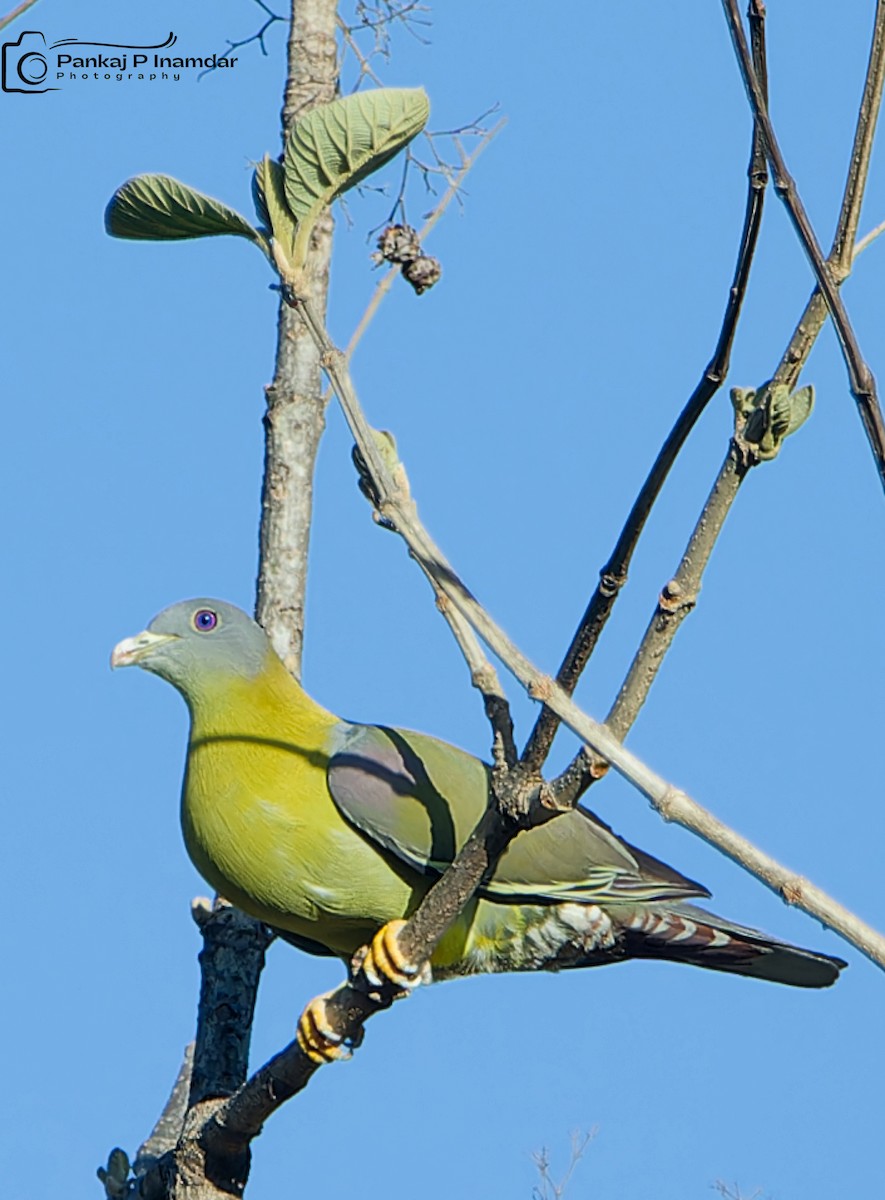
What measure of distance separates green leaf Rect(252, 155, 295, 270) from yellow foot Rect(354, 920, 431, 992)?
1625mm

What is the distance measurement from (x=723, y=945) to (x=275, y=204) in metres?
2.75

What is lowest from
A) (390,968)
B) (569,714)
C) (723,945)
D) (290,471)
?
(569,714)

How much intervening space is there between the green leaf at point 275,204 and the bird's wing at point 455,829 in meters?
1.80

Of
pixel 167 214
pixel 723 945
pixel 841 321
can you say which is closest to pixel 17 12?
pixel 167 214

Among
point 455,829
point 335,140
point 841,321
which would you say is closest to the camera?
point 841,321

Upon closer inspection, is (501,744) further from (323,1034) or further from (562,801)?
(323,1034)

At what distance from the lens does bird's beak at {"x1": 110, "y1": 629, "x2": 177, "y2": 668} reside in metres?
4.45

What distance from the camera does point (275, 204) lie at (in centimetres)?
250

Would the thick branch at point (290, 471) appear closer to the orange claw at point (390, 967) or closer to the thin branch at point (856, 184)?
the orange claw at point (390, 967)

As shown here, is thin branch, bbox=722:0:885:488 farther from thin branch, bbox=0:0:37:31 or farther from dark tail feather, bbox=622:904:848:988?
dark tail feather, bbox=622:904:848:988

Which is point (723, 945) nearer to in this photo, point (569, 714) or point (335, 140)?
point (569, 714)

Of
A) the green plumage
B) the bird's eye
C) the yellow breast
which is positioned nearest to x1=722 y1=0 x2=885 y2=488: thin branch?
the green plumage

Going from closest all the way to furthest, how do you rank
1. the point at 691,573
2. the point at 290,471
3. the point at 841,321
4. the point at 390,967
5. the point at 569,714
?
the point at 841,321, the point at 569,714, the point at 691,573, the point at 390,967, the point at 290,471

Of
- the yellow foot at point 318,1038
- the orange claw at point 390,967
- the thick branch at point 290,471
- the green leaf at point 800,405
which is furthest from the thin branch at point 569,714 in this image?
the thick branch at point 290,471
